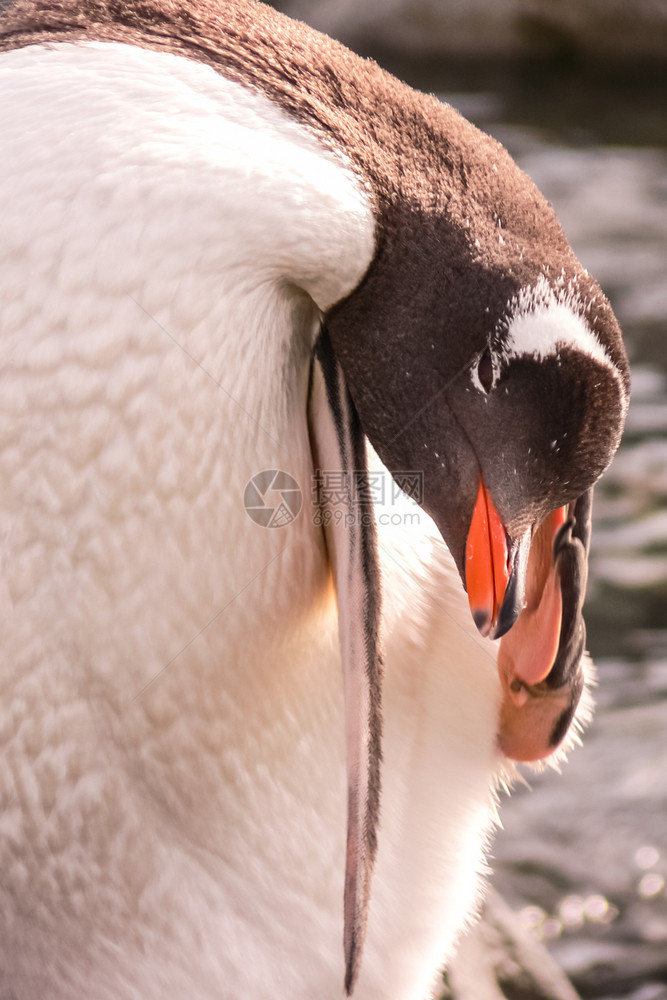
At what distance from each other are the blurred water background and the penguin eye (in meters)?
0.83

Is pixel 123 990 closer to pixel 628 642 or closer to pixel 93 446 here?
pixel 93 446

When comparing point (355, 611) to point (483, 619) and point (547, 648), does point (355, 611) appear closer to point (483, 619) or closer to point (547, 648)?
point (483, 619)

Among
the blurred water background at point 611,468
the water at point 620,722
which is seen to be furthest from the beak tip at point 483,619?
the water at point 620,722

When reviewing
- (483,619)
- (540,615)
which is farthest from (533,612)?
(483,619)

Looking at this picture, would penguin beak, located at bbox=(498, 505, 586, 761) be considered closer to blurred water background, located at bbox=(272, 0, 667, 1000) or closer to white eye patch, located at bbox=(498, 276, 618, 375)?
white eye patch, located at bbox=(498, 276, 618, 375)

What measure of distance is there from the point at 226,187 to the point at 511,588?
1.02ft

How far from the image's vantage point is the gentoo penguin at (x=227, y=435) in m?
0.73

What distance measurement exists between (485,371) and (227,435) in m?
0.17

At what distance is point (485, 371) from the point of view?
760 millimetres

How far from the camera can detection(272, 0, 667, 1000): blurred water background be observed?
1.57m

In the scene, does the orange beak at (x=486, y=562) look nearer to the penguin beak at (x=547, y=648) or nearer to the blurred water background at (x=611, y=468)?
the penguin beak at (x=547, y=648)

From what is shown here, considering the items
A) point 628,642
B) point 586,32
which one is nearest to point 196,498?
point 628,642

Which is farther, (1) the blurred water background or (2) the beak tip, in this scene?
(1) the blurred water background

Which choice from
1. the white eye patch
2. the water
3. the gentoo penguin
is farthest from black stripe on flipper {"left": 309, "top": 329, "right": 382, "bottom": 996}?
the water
